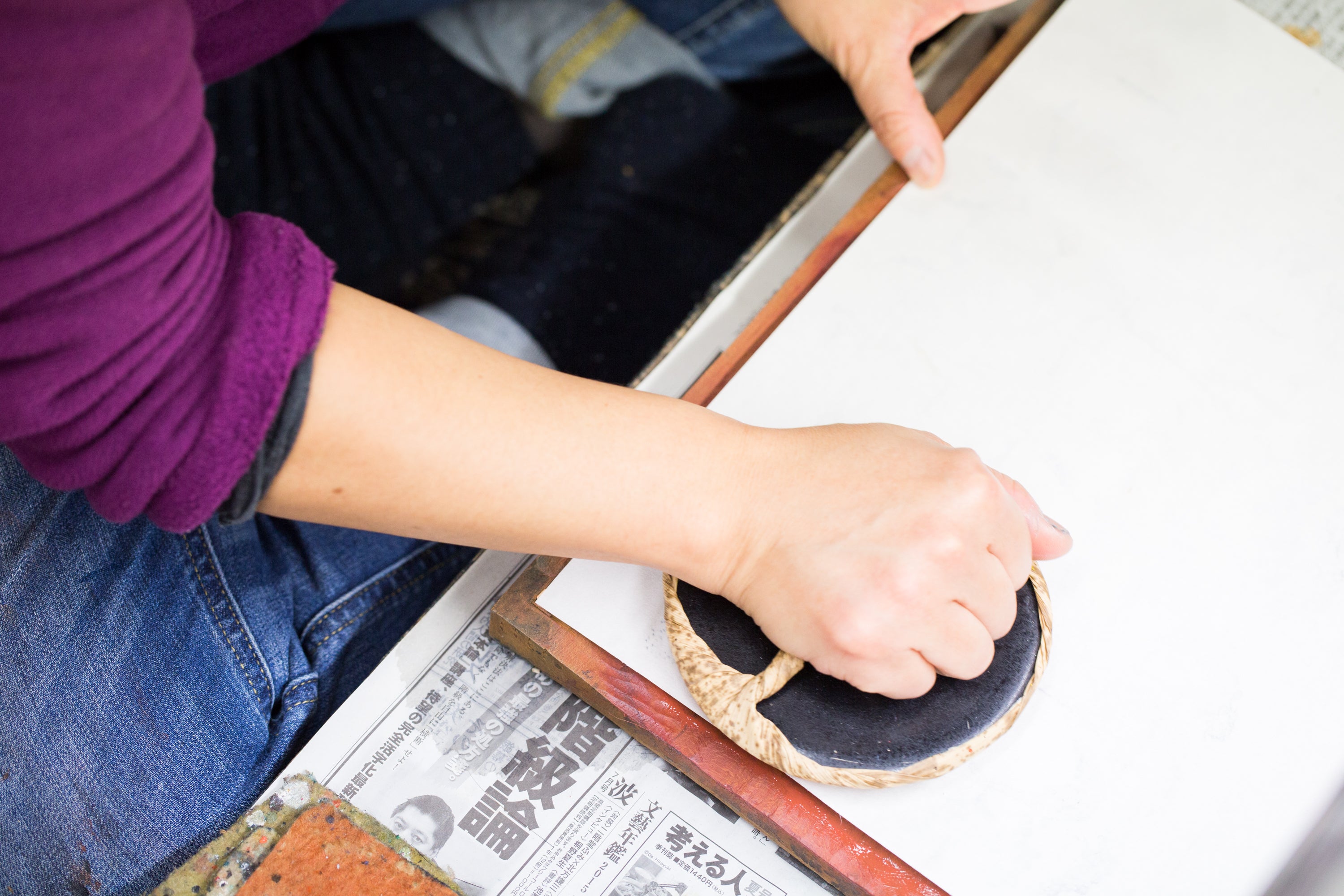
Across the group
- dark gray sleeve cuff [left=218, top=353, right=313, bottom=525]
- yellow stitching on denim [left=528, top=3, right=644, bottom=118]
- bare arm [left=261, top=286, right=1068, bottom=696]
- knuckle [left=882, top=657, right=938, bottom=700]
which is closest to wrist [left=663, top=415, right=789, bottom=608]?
bare arm [left=261, top=286, right=1068, bottom=696]

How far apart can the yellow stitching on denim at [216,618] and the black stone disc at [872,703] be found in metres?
0.31

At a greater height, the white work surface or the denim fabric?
the white work surface

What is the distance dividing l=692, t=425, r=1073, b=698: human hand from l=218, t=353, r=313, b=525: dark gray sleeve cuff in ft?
0.82

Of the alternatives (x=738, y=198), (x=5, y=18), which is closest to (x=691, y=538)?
(x=5, y=18)

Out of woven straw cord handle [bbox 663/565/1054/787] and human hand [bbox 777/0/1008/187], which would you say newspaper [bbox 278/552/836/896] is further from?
human hand [bbox 777/0/1008/187]

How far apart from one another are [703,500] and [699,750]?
0.16 metres

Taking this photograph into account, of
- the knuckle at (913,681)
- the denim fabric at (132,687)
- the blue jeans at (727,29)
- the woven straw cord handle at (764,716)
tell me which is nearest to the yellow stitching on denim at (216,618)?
the denim fabric at (132,687)

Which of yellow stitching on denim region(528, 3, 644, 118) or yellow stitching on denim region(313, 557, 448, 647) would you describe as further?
yellow stitching on denim region(528, 3, 644, 118)

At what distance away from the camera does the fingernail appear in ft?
2.22

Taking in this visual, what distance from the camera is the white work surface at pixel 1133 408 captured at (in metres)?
0.51

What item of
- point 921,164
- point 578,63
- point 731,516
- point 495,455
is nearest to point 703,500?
point 731,516

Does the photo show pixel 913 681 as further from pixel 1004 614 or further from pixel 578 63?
pixel 578 63

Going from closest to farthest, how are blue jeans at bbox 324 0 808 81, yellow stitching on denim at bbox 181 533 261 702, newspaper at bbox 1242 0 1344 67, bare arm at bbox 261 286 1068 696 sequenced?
bare arm at bbox 261 286 1068 696
yellow stitching on denim at bbox 181 533 261 702
newspaper at bbox 1242 0 1344 67
blue jeans at bbox 324 0 808 81

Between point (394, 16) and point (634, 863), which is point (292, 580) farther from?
point (394, 16)
